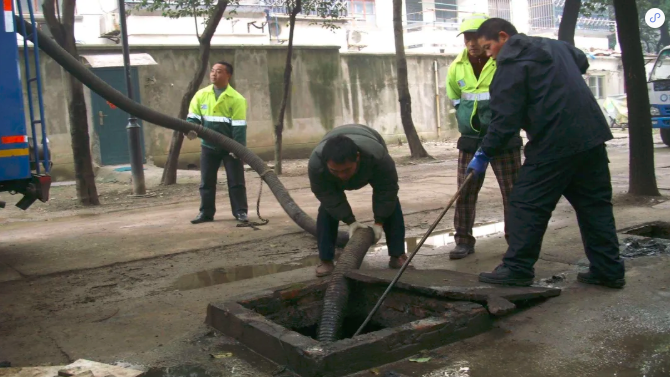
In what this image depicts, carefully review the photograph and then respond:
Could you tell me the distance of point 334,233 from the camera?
16.2 feet

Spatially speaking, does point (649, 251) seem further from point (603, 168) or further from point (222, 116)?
point (222, 116)

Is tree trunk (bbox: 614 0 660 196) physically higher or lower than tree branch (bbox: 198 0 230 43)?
lower

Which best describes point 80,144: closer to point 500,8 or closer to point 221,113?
point 221,113

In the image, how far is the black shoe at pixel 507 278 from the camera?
4.17 m

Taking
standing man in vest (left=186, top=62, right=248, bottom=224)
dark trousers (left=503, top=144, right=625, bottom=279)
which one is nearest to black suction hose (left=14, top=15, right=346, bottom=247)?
standing man in vest (left=186, top=62, right=248, bottom=224)

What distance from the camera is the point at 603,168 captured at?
4.14 metres

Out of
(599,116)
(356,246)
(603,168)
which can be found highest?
(599,116)

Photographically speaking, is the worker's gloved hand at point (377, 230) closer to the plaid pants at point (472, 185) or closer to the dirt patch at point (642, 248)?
the plaid pants at point (472, 185)

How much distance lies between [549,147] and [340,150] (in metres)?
1.22

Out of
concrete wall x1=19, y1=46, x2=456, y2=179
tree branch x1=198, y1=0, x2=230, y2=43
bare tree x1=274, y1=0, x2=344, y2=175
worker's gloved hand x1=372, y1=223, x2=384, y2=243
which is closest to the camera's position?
worker's gloved hand x1=372, y1=223, x2=384, y2=243

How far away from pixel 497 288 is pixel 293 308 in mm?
1231

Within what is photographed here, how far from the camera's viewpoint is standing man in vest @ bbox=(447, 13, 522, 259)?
502 centimetres

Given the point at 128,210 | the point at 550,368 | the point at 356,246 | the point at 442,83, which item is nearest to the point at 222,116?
the point at 128,210

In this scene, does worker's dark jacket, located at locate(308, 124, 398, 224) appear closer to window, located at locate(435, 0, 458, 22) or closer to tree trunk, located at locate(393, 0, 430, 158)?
tree trunk, located at locate(393, 0, 430, 158)
